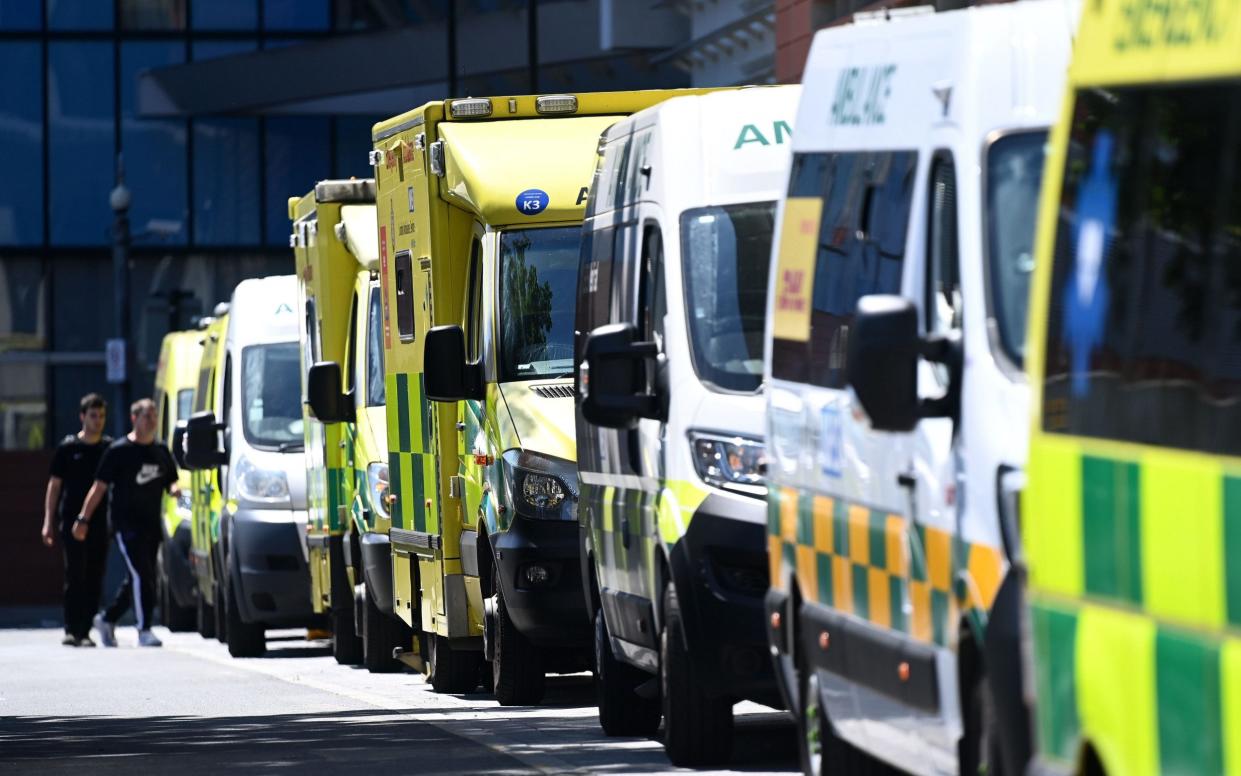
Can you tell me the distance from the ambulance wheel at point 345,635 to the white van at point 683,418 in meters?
7.03

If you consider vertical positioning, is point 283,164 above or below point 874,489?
above

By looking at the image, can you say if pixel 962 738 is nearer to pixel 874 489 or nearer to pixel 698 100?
pixel 874 489

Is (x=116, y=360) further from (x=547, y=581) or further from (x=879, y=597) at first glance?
(x=879, y=597)

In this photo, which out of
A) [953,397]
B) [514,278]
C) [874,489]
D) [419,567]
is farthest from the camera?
[419,567]

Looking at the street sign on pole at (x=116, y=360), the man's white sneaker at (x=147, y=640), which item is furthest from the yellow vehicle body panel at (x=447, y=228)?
the street sign on pole at (x=116, y=360)

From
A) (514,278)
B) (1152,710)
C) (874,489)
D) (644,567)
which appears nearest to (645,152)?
(644,567)

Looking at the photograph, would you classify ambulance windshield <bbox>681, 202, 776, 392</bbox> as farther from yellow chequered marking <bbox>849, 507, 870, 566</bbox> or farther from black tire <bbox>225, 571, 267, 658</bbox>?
black tire <bbox>225, 571, 267, 658</bbox>

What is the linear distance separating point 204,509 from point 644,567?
14.1 metres

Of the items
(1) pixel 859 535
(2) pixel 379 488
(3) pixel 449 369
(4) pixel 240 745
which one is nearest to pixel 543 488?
(3) pixel 449 369

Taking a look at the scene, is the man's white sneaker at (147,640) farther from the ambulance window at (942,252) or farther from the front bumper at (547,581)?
the ambulance window at (942,252)

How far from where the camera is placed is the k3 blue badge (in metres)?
14.7

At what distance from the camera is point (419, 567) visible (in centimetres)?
1623

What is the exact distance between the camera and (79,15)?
2085 inches

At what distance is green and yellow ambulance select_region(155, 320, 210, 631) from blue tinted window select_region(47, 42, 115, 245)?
18.5 metres
